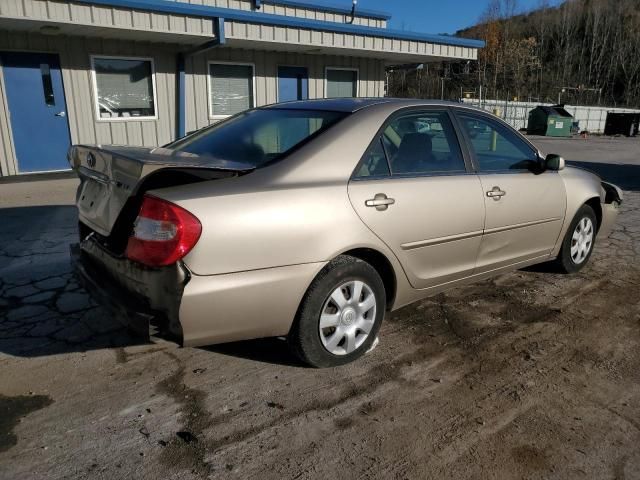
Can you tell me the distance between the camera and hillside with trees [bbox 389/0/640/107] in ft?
168

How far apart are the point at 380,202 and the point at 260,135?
3.01 feet

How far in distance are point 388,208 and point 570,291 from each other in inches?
89.2

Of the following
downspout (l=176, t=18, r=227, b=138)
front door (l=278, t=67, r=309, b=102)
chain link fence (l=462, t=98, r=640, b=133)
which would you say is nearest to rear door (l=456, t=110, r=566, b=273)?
downspout (l=176, t=18, r=227, b=138)

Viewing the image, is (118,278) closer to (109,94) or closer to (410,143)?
(410,143)

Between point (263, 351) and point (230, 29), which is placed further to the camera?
point (230, 29)

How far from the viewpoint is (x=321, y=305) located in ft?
9.20

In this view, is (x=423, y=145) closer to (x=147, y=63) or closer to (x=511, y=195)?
(x=511, y=195)

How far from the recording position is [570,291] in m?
4.35

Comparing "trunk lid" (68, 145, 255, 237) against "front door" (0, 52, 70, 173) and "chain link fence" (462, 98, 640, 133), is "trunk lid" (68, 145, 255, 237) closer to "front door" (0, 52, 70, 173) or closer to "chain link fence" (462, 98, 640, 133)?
"front door" (0, 52, 70, 173)

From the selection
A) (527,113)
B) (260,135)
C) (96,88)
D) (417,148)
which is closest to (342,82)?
(96,88)

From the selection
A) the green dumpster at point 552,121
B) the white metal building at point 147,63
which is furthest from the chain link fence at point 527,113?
the white metal building at point 147,63

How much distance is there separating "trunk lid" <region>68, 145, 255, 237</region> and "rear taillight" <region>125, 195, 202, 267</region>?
5.7 inches

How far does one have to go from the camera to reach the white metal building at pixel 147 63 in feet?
29.2

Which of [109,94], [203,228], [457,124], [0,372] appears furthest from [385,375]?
[109,94]
